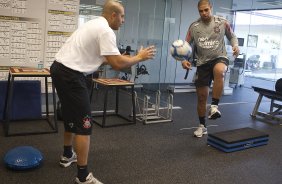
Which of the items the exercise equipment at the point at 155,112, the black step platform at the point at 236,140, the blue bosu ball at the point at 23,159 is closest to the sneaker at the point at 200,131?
the black step platform at the point at 236,140

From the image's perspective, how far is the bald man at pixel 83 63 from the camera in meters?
2.02

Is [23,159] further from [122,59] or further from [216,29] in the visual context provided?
[216,29]

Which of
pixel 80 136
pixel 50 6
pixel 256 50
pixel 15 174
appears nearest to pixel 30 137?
pixel 15 174

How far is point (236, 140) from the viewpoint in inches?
130

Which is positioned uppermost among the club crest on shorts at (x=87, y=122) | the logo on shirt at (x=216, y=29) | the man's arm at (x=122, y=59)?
the logo on shirt at (x=216, y=29)

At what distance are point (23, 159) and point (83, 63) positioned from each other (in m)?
0.98

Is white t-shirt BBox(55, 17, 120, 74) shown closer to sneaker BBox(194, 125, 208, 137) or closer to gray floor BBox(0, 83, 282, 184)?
gray floor BBox(0, 83, 282, 184)

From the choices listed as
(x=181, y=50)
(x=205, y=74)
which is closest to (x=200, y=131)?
(x=205, y=74)

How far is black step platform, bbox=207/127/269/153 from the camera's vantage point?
3285 mm

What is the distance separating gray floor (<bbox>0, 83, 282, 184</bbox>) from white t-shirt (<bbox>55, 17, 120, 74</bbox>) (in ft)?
3.07

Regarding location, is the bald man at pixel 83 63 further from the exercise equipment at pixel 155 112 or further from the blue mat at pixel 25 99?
the exercise equipment at pixel 155 112

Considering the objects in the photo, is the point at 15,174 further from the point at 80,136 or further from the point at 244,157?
the point at 244,157

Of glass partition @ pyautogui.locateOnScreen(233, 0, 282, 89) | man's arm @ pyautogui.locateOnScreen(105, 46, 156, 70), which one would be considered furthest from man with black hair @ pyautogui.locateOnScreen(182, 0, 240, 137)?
glass partition @ pyautogui.locateOnScreen(233, 0, 282, 89)

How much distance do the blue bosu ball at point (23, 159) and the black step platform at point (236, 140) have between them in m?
1.91
